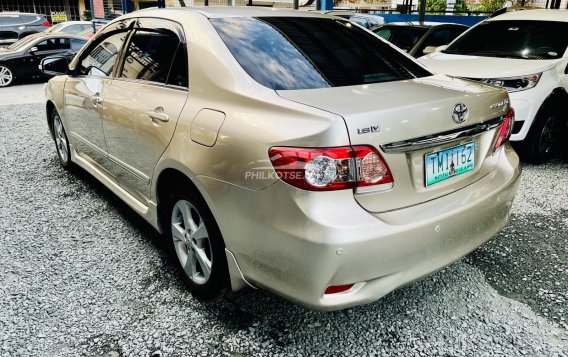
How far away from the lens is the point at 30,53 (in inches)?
435

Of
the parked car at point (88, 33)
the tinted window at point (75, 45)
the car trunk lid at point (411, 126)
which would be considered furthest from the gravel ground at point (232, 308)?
the parked car at point (88, 33)

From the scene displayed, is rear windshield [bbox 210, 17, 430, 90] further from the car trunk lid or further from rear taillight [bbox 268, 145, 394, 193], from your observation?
rear taillight [bbox 268, 145, 394, 193]

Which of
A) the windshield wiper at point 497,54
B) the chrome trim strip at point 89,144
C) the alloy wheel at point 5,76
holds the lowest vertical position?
the alloy wheel at point 5,76

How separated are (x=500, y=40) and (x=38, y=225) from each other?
5439 mm

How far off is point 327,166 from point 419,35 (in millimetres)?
7292

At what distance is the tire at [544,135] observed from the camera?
4.68 m

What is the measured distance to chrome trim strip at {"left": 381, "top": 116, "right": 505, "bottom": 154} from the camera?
1.82 meters

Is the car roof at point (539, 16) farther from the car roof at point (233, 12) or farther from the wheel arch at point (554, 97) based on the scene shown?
the car roof at point (233, 12)

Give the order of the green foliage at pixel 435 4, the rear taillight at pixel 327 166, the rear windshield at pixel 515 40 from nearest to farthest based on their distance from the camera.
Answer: the rear taillight at pixel 327 166
the rear windshield at pixel 515 40
the green foliage at pixel 435 4

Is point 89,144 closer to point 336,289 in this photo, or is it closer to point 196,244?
point 196,244

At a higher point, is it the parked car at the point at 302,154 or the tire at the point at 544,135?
the parked car at the point at 302,154

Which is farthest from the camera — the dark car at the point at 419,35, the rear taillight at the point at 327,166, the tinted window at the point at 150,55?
the dark car at the point at 419,35

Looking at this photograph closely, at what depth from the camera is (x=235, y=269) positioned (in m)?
2.06

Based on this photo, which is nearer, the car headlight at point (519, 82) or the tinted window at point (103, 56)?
the tinted window at point (103, 56)
